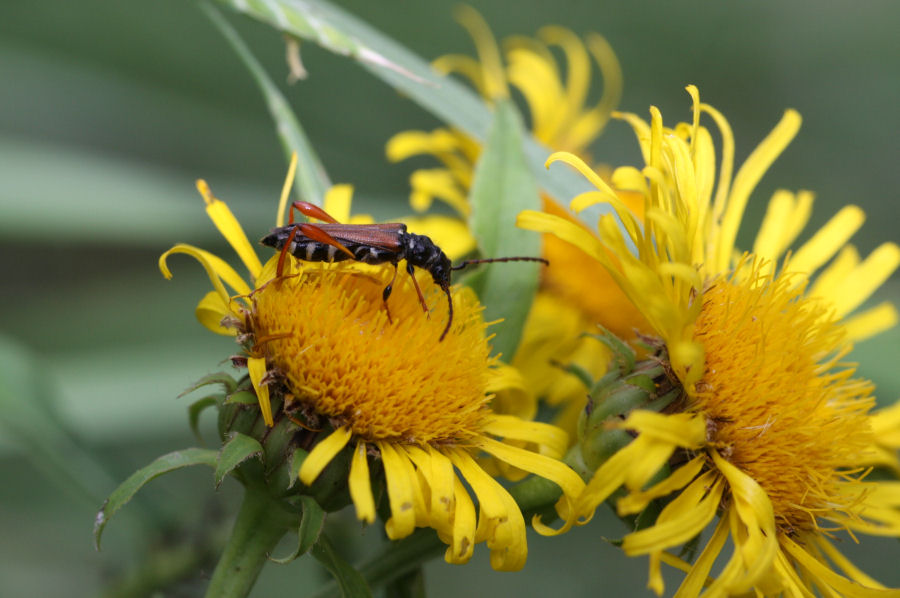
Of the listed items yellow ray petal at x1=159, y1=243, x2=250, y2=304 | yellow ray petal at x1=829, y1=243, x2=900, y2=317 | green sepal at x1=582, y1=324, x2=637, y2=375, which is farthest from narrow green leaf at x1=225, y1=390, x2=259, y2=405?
yellow ray petal at x1=829, y1=243, x2=900, y2=317

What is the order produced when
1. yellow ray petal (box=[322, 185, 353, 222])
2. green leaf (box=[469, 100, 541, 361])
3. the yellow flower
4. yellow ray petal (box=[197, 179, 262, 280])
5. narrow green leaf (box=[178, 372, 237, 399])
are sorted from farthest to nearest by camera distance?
the yellow flower → yellow ray petal (box=[322, 185, 353, 222]) → green leaf (box=[469, 100, 541, 361]) → yellow ray petal (box=[197, 179, 262, 280]) → narrow green leaf (box=[178, 372, 237, 399])

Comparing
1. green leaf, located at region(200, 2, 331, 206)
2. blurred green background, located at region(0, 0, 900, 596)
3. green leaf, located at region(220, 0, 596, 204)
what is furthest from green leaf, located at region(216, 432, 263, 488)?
green leaf, located at region(220, 0, 596, 204)

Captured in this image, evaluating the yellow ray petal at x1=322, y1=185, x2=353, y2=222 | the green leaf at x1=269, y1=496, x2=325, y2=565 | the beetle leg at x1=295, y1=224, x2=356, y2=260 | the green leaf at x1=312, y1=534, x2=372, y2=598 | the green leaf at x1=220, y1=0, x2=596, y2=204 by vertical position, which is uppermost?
the green leaf at x1=220, y1=0, x2=596, y2=204

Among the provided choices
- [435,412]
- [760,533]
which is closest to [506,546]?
[435,412]

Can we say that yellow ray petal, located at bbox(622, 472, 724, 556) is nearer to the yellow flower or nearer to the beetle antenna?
the yellow flower

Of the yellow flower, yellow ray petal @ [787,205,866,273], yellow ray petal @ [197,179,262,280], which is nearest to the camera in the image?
yellow ray petal @ [197,179,262,280]

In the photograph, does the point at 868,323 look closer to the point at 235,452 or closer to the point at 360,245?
the point at 360,245

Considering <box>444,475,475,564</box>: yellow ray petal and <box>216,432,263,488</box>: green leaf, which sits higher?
<box>216,432,263,488</box>: green leaf

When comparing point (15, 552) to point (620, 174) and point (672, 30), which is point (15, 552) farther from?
point (672, 30)

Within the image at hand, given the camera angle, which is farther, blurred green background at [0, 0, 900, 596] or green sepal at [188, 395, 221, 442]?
blurred green background at [0, 0, 900, 596]
